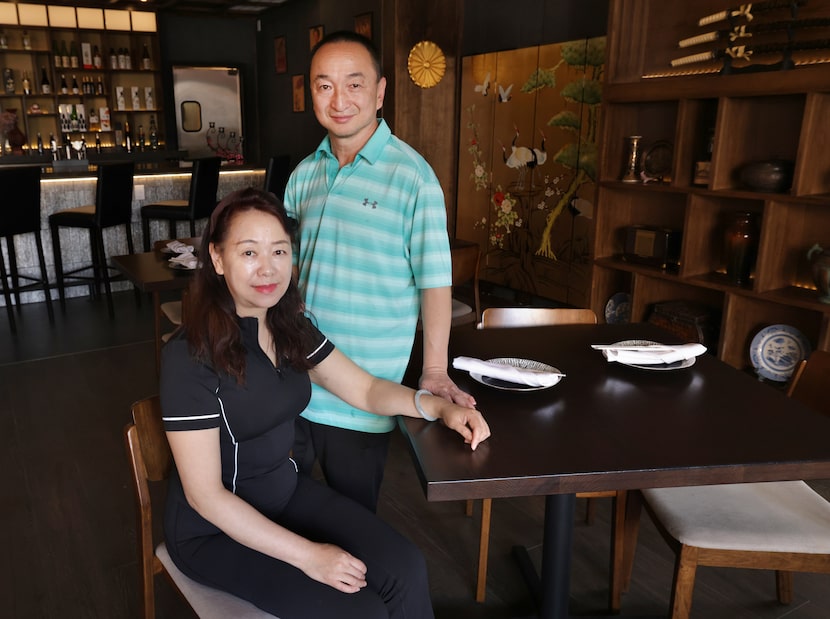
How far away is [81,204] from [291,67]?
3.67 meters

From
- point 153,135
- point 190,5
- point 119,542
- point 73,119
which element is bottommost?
point 119,542

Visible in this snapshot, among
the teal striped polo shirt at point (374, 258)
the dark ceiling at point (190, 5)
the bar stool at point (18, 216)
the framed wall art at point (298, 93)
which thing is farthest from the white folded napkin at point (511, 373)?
the dark ceiling at point (190, 5)

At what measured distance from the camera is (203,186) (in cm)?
539

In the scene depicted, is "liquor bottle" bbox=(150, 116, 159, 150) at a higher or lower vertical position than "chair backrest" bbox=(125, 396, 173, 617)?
higher

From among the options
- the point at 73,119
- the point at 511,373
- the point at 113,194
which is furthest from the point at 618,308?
the point at 73,119

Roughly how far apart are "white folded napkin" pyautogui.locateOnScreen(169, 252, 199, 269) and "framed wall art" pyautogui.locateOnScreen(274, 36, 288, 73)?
5.75 metres

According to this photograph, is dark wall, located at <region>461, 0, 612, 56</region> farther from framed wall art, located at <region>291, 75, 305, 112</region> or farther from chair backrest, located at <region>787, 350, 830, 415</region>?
chair backrest, located at <region>787, 350, 830, 415</region>

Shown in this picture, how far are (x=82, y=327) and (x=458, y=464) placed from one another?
430 cm

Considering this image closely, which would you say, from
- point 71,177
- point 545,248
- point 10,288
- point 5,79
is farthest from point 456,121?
point 5,79

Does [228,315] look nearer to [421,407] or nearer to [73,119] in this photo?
[421,407]

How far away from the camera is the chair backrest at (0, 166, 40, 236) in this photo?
4.51 m

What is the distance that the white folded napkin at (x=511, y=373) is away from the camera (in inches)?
62.5

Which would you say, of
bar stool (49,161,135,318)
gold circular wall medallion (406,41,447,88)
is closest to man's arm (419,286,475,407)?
bar stool (49,161,135,318)

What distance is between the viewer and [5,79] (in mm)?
7500
